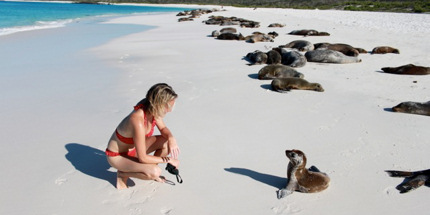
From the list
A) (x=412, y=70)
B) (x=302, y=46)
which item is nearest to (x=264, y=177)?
(x=412, y=70)

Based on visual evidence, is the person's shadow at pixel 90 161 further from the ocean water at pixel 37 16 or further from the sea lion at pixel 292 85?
the ocean water at pixel 37 16

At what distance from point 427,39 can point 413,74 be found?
6.04 metres

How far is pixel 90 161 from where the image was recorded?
3.66 m

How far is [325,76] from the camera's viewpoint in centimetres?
760

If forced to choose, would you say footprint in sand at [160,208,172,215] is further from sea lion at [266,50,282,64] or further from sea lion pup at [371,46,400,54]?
sea lion pup at [371,46,400,54]

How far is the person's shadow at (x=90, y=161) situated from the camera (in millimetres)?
3391

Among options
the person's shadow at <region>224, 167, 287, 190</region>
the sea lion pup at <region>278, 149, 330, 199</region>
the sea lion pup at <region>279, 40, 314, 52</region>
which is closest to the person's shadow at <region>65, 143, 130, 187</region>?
the person's shadow at <region>224, 167, 287, 190</region>

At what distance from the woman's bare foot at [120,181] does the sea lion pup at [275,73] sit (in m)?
4.69

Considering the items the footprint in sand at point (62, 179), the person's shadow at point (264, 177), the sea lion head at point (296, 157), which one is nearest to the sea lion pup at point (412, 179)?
the sea lion head at point (296, 157)

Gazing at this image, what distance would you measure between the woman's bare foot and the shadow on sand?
120 mm

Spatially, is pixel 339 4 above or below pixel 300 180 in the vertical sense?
above

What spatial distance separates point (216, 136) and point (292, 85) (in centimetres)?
267

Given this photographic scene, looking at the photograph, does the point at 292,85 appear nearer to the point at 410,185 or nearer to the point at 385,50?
the point at 410,185

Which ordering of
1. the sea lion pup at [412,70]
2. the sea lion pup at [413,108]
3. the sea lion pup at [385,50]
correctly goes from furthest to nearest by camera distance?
the sea lion pup at [385,50], the sea lion pup at [412,70], the sea lion pup at [413,108]
